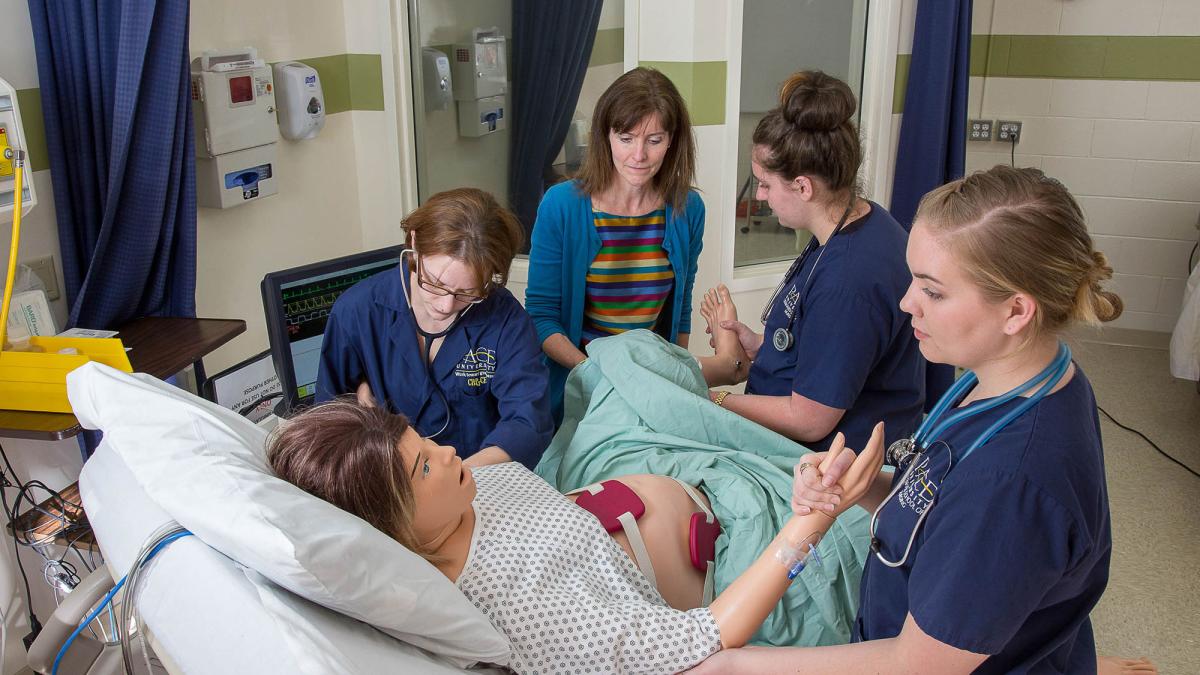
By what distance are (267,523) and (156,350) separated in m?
1.26

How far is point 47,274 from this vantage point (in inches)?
85.8

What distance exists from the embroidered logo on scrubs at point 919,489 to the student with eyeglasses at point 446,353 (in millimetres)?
753

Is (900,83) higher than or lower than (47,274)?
higher

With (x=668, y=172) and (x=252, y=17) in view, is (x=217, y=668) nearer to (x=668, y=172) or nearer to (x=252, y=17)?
(x=668, y=172)

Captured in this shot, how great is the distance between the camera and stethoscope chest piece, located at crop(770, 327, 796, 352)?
6.14 ft

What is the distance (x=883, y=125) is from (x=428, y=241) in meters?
2.33

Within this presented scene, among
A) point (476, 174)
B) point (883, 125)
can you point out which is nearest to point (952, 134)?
point (883, 125)

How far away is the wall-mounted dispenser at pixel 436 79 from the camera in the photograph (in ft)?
10.9

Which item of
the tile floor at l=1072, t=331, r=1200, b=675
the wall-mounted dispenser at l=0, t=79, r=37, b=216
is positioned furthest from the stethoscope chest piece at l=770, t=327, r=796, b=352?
the wall-mounted dispenser at l=0, t=79, r=37, b=216

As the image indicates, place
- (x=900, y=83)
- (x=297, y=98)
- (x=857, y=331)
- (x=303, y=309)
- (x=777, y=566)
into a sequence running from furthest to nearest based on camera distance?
(x=900, y=83) → (x=297, y=98) → (x=303, y=309) → (x=857, y=331) → (x=777, y=566)

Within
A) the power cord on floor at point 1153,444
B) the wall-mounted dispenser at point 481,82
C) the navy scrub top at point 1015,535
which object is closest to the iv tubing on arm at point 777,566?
the navy scrub top at point 1015,535

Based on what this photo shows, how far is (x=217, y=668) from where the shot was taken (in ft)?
3.34

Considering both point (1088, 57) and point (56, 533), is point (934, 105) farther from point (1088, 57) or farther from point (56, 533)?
point (56, 533)

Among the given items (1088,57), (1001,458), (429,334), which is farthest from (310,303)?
(1088,57)
